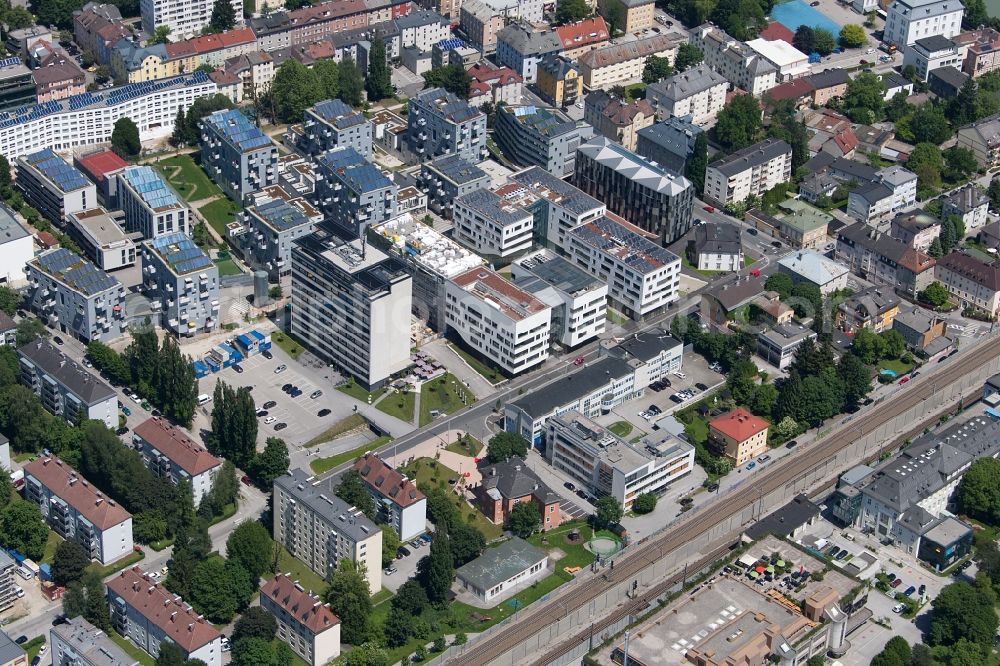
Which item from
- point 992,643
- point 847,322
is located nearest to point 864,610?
point 992,643

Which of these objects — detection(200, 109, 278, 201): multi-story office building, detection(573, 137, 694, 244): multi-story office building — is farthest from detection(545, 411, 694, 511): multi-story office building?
detection(200, 109, 278, 201): multi-story office building

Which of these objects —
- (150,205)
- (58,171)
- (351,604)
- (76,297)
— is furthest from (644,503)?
(58,171)

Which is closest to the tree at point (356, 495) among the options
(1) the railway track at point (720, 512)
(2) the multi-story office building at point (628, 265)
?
(1) the railway track at point (720, 512)

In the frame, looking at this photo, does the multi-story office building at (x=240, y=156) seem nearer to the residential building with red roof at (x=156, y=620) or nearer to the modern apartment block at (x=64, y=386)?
the modern apartment block at (x=64, y=386)

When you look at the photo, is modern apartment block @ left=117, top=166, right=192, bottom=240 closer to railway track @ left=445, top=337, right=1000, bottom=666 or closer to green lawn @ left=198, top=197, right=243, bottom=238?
green lawn @ left=198, top=197, right=243, bottom=238

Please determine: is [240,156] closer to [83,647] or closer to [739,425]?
[739,425]
